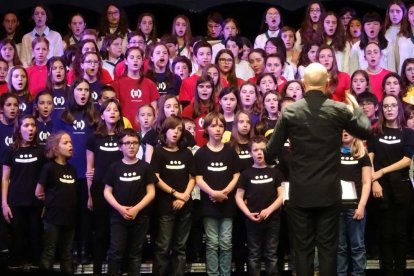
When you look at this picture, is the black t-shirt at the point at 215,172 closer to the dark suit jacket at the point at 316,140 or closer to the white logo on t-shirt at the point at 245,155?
the white logo on t-shirt at the point at 245,155

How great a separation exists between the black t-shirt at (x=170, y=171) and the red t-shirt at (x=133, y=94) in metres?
0.95

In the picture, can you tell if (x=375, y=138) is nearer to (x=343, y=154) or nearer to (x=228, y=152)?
(x=343, y=154)

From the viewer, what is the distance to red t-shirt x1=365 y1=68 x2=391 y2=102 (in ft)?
24.6

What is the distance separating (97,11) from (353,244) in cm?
459

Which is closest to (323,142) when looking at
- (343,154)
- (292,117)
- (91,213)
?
(292,117)

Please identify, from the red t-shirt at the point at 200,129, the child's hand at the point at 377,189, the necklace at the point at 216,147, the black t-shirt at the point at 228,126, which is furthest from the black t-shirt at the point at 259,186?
the child's hand at the point at 377,189

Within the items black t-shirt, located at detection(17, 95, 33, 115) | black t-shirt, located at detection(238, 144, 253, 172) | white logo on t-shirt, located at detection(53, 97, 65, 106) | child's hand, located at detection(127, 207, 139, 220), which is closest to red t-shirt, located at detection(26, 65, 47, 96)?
black t-shirt, located at detection(17, 95, 33, 115)

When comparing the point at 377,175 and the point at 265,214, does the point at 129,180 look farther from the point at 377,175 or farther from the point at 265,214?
the point at 377,175

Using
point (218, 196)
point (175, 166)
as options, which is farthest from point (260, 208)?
point (175, 166)

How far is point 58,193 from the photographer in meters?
6.23

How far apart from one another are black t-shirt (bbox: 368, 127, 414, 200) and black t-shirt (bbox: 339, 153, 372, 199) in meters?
0.25

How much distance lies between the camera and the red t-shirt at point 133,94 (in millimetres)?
7129

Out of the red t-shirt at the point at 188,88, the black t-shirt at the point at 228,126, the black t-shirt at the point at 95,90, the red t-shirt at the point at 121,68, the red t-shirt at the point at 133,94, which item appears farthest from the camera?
the red t-shirt at the point at 121,68

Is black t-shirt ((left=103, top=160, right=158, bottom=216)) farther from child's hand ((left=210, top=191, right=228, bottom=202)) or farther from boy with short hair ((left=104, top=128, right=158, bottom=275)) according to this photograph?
child's hand ((left=210, top=191, right=228, bottom=202))
